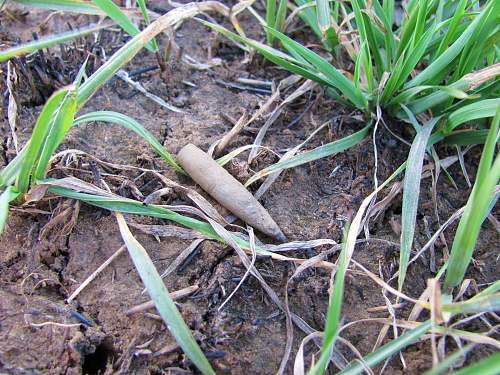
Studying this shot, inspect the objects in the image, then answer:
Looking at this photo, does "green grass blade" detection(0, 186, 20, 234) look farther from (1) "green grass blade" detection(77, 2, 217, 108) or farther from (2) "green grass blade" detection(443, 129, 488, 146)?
(2) "green grass blade" detection(443, 129, 488, 146)

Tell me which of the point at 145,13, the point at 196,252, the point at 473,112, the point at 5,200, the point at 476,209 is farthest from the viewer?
the point at 145,13

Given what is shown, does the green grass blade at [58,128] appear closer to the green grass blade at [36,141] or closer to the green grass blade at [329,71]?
the green grass blade at [36,141]

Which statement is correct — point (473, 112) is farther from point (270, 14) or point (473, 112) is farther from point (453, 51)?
point (270, 14)

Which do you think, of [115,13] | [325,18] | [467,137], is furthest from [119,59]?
[467,137]

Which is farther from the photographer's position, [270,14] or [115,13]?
[270,14]

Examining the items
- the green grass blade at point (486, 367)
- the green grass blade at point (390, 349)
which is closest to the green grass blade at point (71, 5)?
the green grass blade at point (390, 349)

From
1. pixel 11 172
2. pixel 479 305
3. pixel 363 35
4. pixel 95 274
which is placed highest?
pixel 363 35
